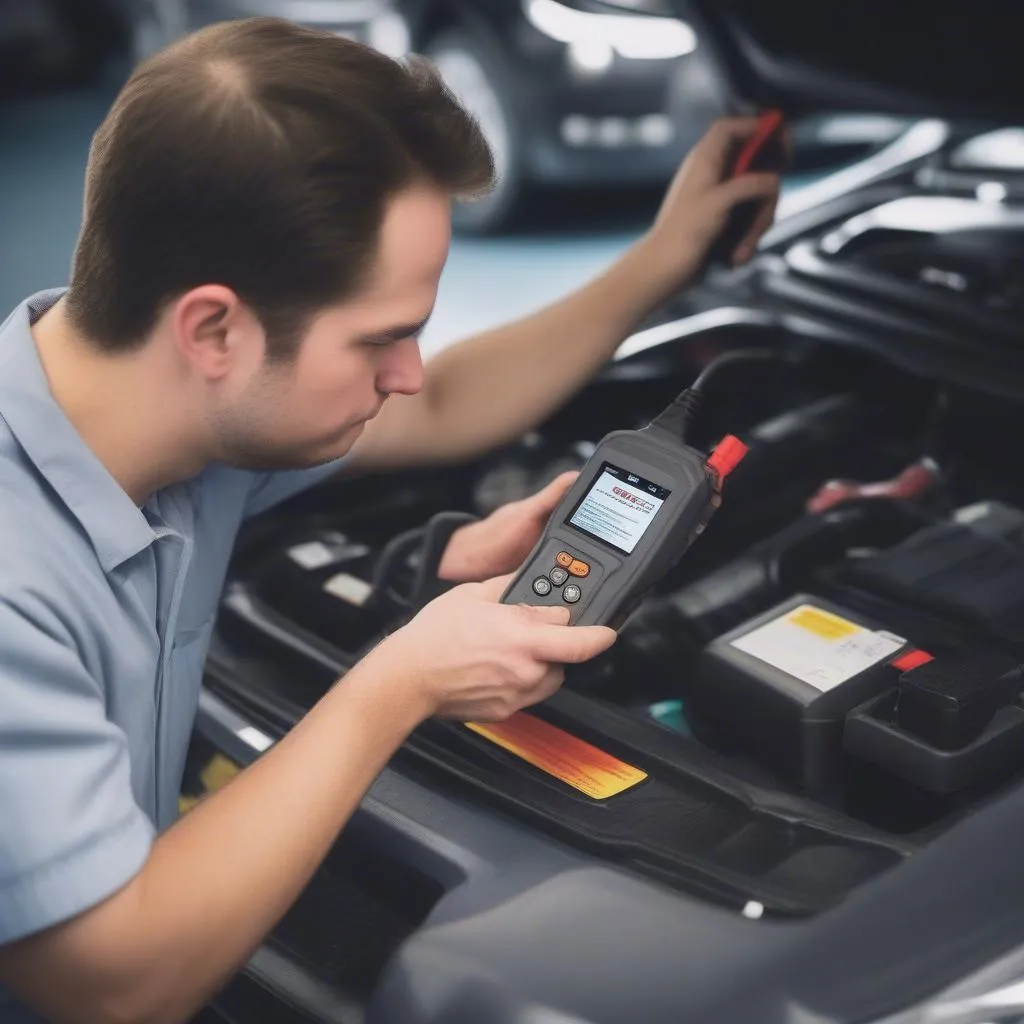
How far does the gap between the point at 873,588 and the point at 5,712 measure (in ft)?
2.52

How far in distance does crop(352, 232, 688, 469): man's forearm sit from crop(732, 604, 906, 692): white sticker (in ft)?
1.35

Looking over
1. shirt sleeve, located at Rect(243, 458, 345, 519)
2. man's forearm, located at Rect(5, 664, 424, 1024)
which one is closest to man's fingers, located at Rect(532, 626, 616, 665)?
man's forearm, located at Rect(5, 664, 424, 1024)

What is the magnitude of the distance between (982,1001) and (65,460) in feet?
2.36

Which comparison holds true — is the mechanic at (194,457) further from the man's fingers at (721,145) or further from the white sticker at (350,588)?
the man's fingers at (721,145)

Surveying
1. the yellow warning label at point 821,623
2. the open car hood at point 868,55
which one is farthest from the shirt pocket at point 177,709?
the open car hood at point 868,55

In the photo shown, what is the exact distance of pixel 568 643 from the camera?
3.22ft

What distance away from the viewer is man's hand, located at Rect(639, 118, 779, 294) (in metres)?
1.49

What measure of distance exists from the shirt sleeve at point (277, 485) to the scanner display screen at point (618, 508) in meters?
0.33

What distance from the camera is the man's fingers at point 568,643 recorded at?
98cm

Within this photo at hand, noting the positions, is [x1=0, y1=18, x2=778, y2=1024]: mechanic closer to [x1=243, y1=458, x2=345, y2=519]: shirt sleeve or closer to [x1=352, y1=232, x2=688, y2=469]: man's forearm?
[x1=243, y1=458, x2=345, y2=519]: shirt sleeve

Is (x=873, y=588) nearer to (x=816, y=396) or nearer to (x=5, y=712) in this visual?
(x=816, y=396)

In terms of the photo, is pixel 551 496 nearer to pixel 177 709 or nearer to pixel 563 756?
pixel 563 756

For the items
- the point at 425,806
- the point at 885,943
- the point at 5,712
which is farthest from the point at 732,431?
the point at 5,712

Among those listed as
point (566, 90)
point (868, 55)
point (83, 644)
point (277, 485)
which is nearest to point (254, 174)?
point (83, 644)
